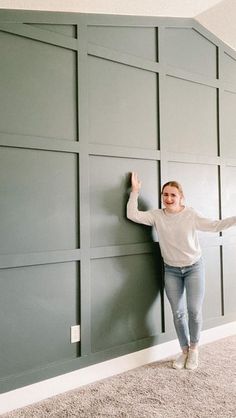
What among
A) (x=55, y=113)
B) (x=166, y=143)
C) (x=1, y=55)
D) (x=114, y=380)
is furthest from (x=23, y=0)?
(x=114, y=380)

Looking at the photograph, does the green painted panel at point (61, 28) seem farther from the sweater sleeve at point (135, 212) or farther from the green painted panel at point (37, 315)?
the green painted panel at point (37, 315)

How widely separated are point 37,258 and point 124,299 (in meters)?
0.78

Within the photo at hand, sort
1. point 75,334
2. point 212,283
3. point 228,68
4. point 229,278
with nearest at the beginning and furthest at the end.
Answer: point 75,334
point 212,283
point 229,278
point 228,68

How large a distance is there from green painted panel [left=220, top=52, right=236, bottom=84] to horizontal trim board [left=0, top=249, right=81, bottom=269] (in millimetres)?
2245

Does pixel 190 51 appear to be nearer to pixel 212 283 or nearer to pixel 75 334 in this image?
pixel 212 283

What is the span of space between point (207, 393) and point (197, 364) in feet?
→ 1.28

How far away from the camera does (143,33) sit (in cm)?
276

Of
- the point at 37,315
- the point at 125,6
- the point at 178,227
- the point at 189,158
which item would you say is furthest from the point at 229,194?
the point at 37,315

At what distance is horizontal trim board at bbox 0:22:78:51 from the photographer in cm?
214

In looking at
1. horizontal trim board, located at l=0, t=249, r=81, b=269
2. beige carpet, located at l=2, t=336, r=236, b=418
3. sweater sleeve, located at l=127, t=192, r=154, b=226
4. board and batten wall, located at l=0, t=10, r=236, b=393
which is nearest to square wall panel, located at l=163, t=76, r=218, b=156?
board and batten wall, located at l=0, t=10, r=236, b=393

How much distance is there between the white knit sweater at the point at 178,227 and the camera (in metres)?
2.57

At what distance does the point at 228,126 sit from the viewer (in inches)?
130

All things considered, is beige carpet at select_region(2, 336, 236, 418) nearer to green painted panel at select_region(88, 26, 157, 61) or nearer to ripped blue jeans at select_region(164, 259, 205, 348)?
ripped blue jeans at select_region(164, 259, 205, 348)

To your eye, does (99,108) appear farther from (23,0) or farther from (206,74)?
(206,74)
